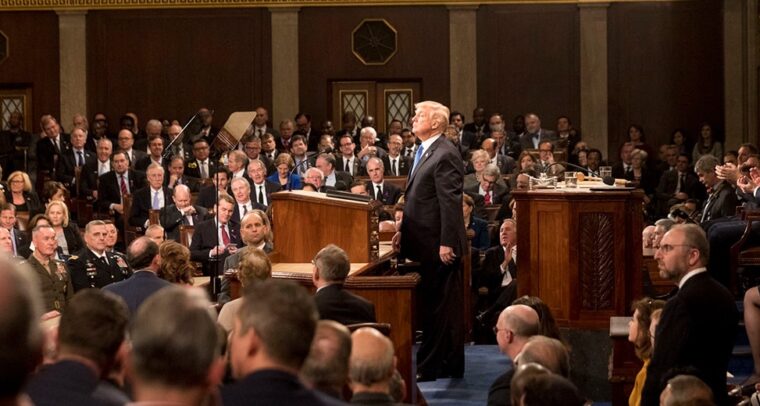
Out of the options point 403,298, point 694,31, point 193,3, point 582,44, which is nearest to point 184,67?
point 193,3

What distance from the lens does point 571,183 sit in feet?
25.6

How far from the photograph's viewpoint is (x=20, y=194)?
439 inches

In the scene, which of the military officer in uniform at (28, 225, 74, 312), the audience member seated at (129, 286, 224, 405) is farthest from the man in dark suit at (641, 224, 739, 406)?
the military officer in uniform at (28, 225, 74, 312)

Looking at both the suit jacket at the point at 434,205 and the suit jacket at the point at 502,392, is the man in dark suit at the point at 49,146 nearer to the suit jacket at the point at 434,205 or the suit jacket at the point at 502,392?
the suit jacket at the point at 434,205

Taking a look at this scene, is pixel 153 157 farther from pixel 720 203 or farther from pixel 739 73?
pixel 739 73

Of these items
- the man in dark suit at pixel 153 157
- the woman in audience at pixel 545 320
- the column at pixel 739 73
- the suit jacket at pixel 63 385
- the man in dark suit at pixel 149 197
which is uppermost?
the column at pixel 739 73

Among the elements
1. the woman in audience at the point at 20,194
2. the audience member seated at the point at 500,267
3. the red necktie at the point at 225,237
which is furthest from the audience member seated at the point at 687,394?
the woman in audience at the point at 20,194

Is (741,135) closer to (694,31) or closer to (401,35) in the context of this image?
A: (694,31)

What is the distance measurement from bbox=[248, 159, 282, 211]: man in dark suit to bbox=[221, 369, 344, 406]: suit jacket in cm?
886

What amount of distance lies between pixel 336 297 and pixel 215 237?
4.39 m

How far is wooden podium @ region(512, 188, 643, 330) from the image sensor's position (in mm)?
7324

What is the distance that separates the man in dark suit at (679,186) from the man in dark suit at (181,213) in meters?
5.08

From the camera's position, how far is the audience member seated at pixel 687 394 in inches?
160

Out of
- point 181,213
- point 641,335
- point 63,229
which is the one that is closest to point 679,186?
point 181,213
